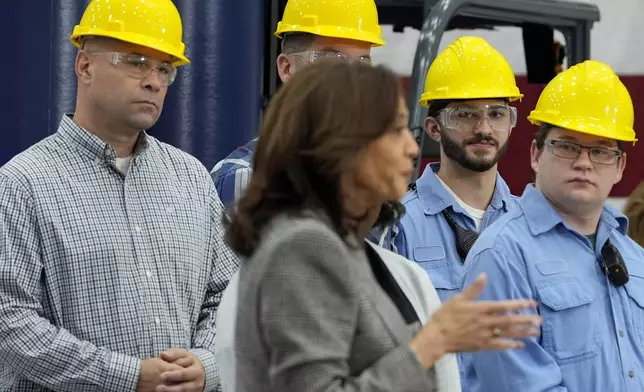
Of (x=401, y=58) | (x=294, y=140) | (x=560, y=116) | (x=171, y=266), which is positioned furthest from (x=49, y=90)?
(x=401, y=58)

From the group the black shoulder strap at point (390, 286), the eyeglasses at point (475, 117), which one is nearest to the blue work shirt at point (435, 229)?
the eyeglasses at point (475, 117)

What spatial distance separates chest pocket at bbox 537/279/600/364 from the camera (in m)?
3.32

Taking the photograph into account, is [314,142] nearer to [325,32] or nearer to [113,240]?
[113,240]

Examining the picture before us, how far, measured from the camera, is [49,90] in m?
4.88

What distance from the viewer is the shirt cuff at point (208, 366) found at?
10.7 ft

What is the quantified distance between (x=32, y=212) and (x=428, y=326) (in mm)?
1391

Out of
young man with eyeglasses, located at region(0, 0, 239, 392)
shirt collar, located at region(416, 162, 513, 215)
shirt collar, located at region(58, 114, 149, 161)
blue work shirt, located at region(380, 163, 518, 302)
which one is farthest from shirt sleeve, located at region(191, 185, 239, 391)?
shirt collar, located at region(416, 162, 513, 215)

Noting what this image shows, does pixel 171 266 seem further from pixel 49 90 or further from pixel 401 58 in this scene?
pixel 401 58

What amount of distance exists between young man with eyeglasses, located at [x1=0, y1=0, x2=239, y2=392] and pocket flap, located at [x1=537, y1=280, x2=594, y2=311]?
83cm

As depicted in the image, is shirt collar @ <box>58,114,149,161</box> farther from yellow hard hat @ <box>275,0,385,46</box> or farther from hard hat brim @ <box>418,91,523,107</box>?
hard hat brim @ <box>418,91,523,107</box>

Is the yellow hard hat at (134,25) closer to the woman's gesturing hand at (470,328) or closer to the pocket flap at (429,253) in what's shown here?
the pocket flap at (429,253)

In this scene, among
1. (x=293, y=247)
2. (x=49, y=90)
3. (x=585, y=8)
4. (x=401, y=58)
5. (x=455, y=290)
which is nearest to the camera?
(x=293, y=247)

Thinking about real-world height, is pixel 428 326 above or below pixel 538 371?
above

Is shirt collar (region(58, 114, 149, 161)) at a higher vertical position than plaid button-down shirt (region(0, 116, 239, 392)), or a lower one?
higher
